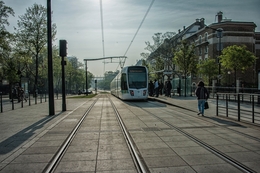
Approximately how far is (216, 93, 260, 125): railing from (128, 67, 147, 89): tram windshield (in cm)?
1143

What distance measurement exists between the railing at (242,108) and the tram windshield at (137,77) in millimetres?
11425

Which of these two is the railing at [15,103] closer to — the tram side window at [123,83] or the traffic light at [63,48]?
the traffic light at [63,48]

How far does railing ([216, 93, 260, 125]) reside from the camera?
1032cm

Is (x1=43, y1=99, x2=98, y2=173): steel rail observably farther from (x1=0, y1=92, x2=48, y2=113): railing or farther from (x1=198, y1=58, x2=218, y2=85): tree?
(x1=198, y1=58, x2=218, y2=85): tree

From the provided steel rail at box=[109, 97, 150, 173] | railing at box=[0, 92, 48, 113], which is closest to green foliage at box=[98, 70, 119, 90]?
railing at box=[0, 92, 48, 113]

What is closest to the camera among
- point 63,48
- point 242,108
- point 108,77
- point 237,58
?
point 242,108

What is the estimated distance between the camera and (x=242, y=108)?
36.9ft

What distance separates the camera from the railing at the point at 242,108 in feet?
33.9

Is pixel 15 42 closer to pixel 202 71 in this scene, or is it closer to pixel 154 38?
pixel 154 38

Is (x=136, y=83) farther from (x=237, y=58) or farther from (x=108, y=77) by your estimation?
(x=108, y=77)

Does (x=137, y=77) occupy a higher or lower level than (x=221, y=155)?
higher

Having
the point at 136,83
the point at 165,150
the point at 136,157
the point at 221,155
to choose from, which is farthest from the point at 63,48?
the point at 221,155

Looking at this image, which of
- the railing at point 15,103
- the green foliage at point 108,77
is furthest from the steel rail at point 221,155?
the green foliage at point 108,77

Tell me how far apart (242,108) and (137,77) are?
13.6m
